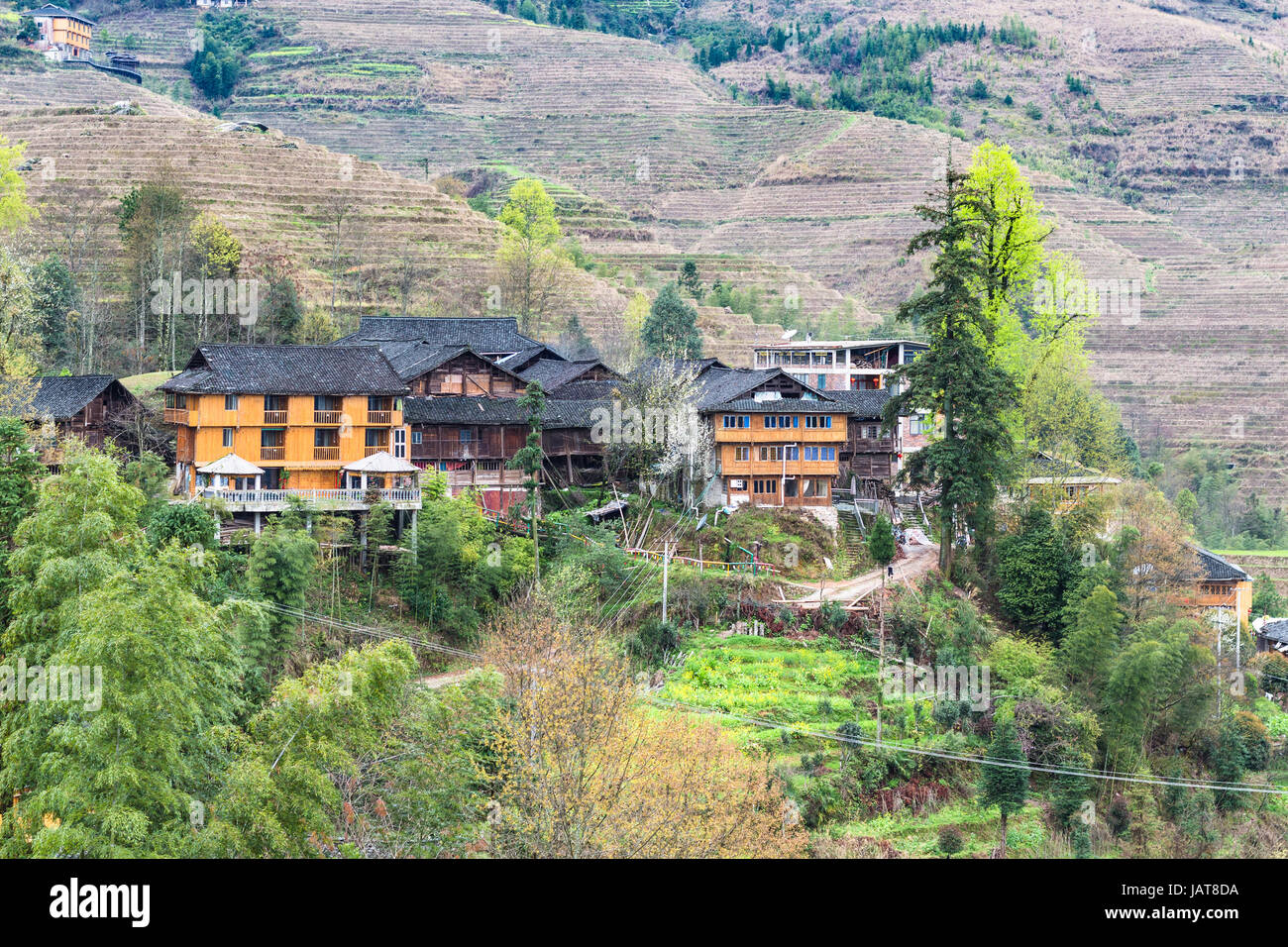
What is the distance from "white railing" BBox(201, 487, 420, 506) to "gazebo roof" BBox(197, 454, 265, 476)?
54cm

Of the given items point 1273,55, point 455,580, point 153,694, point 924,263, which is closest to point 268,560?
point 455,580

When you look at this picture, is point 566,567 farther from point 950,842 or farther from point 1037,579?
point 1037,579

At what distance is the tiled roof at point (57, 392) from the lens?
39906 mm

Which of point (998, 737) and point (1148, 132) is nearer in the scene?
point (998, 737)

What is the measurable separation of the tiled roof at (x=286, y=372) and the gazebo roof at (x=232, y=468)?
235 cm

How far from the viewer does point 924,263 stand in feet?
404

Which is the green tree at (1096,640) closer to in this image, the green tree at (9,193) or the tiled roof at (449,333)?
the tiled roof at (449,333)

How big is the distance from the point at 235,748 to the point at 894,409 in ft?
78.2

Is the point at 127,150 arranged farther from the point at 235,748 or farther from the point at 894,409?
the point at 235,748

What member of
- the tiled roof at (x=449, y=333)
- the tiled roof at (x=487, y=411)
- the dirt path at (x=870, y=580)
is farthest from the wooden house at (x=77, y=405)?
the dirt path at (x=870, y=580)

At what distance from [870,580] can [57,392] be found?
27081 millimetres

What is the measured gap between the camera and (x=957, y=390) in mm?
38719

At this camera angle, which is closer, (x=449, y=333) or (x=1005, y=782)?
(x=1005, y=782)

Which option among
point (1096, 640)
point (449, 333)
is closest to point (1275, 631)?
point (1096, 640)
